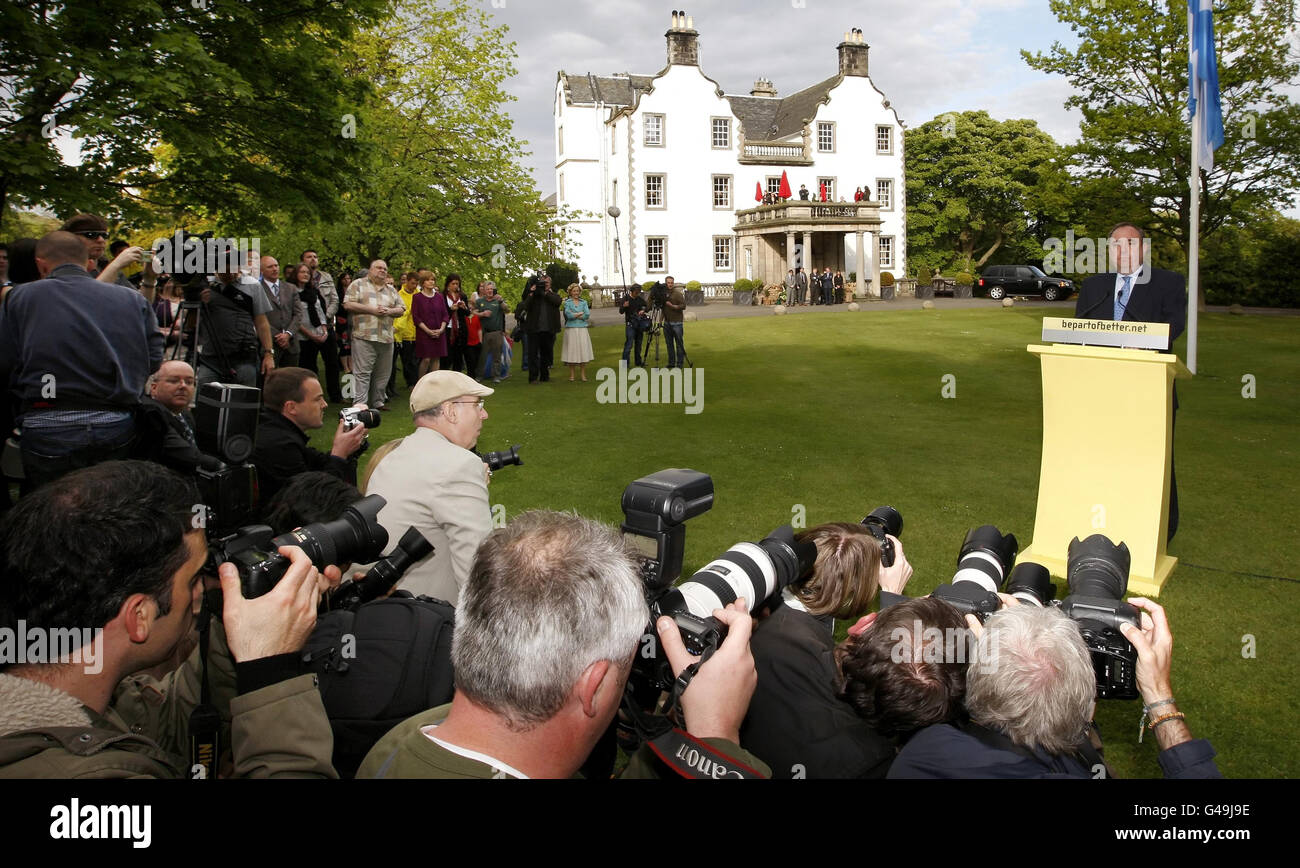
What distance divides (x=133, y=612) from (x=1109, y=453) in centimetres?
567

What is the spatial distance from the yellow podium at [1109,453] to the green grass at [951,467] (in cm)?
19

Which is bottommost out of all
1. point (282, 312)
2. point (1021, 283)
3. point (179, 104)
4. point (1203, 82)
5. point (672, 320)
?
point (282, 312)

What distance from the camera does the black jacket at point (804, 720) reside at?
2.67 m

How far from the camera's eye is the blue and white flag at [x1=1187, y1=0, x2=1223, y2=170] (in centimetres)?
1312

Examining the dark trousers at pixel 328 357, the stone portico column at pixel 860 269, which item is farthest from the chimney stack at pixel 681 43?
the dark trousers at pixel 328 357

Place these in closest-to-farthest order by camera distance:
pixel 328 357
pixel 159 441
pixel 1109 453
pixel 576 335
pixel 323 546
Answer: pixel 323 546 < pixel 159 441 < pixel 1109 453 < pixel 328 357 < pixel 576 335

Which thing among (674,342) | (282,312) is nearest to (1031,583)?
(282,312)

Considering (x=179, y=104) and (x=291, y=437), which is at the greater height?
(x=179, y=104)

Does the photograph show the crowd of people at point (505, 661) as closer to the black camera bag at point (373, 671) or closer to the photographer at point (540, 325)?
the black camera bag at point (373, 671)

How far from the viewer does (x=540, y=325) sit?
1661 centimetres

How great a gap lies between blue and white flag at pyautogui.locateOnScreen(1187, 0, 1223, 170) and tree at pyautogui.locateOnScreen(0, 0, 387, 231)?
485 inches

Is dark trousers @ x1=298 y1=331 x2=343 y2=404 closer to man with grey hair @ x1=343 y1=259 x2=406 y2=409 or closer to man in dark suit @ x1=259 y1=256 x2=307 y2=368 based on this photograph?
man in dark suit @ x1=259 y1=256 x2=307 y2=368

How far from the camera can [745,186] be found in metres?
51.7

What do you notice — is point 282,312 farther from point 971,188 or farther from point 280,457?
point 971,188
